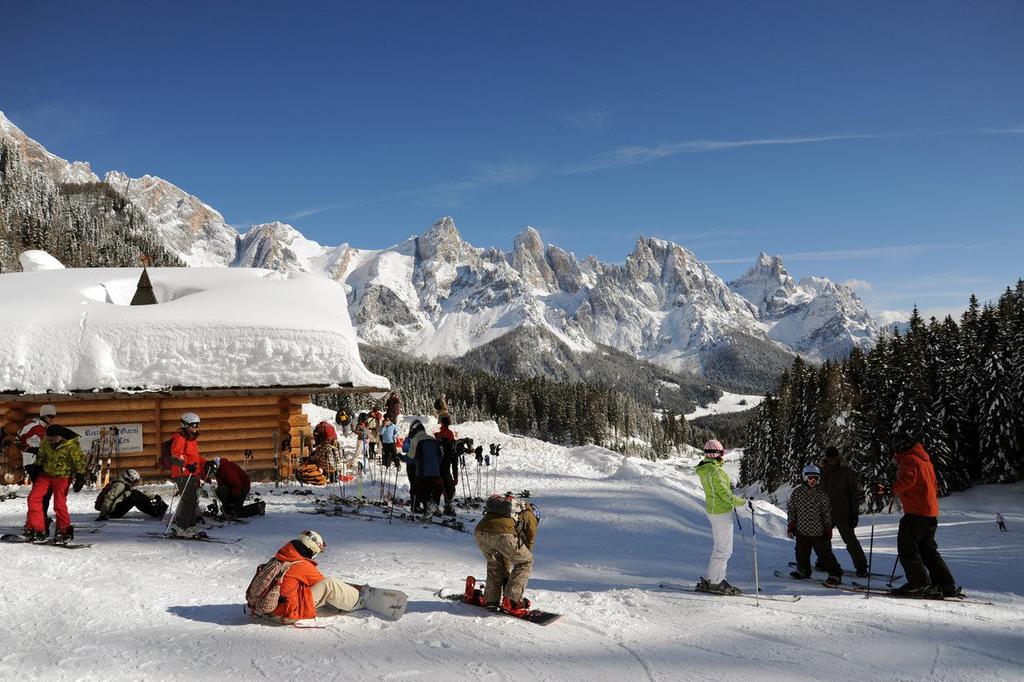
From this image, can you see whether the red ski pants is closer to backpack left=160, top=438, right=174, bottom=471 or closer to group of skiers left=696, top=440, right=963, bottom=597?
backpack left=160, top=438, right=174, bottom=471

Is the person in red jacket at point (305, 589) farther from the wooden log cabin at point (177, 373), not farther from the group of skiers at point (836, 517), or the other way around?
the wooden log cabin at point (177, 373)

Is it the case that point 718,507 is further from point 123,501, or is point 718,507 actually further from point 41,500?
point 123,501

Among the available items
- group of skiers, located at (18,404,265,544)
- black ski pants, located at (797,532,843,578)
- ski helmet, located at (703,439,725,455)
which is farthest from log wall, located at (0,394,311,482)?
black ski pants, located at (797,532,843,578)

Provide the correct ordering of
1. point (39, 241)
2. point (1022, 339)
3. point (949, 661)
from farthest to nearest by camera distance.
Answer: point (39, 241), point (1022, 339), point (949, 661)

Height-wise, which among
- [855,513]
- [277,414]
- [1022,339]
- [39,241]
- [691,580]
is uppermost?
[39,241]

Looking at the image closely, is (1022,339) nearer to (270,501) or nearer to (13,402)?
(270,501)

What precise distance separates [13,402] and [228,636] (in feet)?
45.9

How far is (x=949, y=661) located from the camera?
19.4 feet

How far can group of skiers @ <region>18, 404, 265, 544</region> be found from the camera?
8.66m

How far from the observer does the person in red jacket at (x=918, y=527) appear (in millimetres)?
8250

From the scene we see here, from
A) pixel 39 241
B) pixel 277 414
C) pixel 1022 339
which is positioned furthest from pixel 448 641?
pixel 39 241

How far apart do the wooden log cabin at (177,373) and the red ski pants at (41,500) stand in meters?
7.49

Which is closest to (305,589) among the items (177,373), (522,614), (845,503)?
(522,614)

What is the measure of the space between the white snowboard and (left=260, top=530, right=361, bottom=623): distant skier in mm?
111
